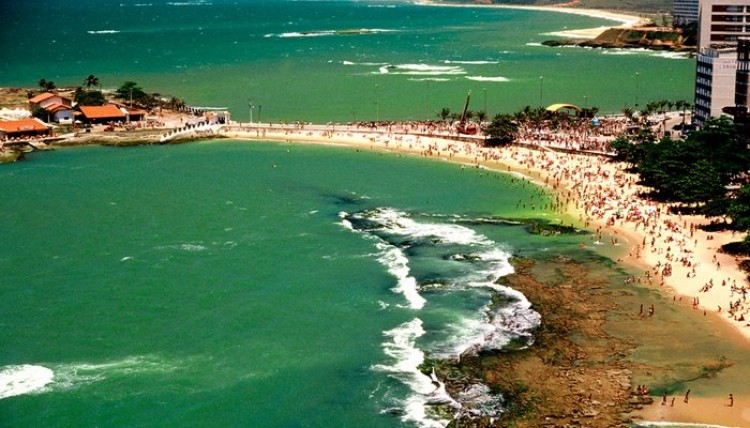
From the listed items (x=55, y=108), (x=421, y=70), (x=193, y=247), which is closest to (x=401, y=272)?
(x=193, y=247)

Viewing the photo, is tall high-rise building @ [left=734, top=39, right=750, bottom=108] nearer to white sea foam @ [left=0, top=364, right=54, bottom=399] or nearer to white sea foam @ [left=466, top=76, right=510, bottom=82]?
white sea foam @ [left=0, top=364, right=54, bottom=399]

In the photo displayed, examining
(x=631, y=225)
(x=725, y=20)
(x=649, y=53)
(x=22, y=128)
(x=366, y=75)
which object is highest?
(x=725, y=20)

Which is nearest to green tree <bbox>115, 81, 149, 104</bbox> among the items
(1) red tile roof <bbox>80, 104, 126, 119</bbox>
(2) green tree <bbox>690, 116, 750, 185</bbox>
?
(1) red tile roof <bbox>80, 104, 126, 119</bbox>

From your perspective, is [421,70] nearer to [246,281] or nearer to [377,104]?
[377,104]

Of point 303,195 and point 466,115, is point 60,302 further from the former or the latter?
point 466,115

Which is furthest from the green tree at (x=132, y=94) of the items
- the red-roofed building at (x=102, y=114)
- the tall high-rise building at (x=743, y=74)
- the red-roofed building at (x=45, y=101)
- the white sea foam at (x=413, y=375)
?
the white sea foam at (x=413, y=375)

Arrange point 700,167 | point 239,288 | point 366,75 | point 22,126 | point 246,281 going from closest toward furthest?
point 239,288, point 246,281, point 700,167, point 22,126, point 366,75

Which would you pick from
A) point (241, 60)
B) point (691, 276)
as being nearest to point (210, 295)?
point (691, 276)

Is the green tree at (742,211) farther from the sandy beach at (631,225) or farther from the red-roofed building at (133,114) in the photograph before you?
the red-roofed building at (133,114)
